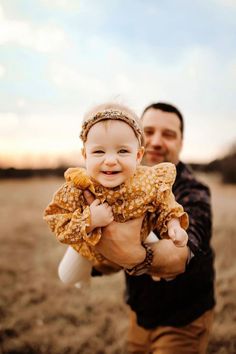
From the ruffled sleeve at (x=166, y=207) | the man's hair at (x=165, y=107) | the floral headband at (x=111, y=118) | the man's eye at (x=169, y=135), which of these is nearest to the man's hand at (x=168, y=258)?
the ruffled sleeve at (x=166, y=207)

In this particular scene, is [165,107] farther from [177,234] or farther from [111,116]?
[177,234]

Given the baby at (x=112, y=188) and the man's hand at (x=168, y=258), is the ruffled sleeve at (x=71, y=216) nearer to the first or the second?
the baby at (x=112, y=188)

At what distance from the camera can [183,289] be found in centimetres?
273

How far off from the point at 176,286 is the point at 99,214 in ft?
3.91

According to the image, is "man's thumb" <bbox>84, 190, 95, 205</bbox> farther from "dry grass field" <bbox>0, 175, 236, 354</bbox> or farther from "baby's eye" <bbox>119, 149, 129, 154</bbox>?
"dry grass field" <bbox>0, 175, 236, 354</bbox>

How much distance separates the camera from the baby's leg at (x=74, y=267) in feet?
7.81

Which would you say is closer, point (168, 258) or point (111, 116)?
point (111, 116)

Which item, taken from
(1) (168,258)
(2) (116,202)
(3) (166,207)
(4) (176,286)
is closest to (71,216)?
(2) (116,202)

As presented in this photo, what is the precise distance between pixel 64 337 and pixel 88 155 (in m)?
3.07

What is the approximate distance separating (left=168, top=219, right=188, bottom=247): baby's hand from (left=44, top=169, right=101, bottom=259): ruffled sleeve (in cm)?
37

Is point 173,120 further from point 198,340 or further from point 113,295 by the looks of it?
point 113,295

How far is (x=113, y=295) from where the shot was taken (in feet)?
17.3

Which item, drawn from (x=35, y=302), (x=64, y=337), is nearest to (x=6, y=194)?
(x=35, y=302)

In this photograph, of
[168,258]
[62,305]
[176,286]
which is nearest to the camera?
[168,258]
